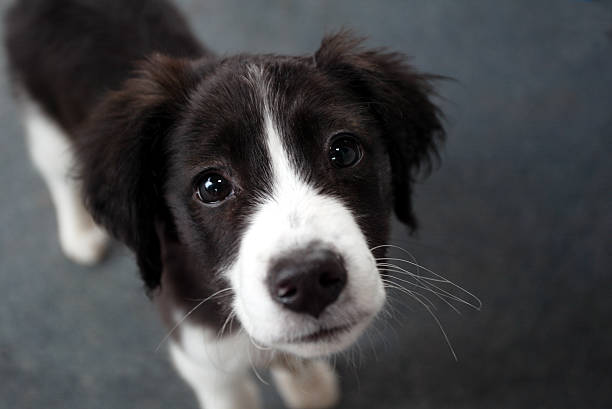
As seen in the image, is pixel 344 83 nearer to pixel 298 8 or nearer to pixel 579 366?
pixel 579 366

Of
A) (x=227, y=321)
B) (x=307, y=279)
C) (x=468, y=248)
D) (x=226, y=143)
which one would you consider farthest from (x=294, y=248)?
(x=468, y=248)

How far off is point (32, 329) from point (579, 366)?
2209 millimetres

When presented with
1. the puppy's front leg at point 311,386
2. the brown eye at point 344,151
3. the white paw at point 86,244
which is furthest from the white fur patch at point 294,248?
the white paw at point 86,244

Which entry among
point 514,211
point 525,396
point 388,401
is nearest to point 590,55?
point 514,211

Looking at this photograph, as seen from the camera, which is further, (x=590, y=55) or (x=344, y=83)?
(x=590, y=55)

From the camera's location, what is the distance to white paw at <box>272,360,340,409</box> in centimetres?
215

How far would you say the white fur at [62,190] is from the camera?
240cm

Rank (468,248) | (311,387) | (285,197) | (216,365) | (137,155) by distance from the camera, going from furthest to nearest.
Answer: (468,248), (311,387), (216,365), (137,155), (285,197)

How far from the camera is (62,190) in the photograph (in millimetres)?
2572

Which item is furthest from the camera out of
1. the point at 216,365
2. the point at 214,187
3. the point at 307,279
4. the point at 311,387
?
the point at 311,387

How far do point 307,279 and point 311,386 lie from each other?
1118 mm

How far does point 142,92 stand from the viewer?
1566 mm

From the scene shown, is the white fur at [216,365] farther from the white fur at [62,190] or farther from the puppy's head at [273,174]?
the white fur at [62,190]

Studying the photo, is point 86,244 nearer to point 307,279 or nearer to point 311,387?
point 311,387
